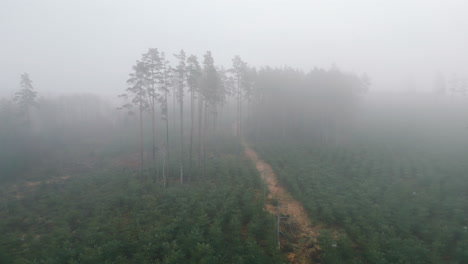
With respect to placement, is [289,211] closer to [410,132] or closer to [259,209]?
[259,209]

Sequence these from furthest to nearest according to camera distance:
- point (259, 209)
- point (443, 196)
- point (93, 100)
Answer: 1. point (93, 100)
2. point (443, 196)
3. point (259, 209)

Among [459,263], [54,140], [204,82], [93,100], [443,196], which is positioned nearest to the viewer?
[459,263]

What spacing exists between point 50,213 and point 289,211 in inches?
630

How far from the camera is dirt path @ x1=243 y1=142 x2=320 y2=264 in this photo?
10.1 meters

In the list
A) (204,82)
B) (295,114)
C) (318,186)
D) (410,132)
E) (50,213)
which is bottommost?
(50,213)

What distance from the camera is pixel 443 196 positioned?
13688mm

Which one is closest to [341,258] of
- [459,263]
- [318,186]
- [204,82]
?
[459,263]

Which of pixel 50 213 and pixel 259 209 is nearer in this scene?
pixel 259 209

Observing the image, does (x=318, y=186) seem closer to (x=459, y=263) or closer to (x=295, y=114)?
(x=459, y=263)

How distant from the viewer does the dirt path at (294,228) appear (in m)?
10.1

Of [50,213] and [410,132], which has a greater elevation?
[410,132]

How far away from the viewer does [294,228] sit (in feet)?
39.9

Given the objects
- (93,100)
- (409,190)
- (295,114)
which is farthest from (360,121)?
(93,100)

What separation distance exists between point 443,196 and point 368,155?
32.3 ft
